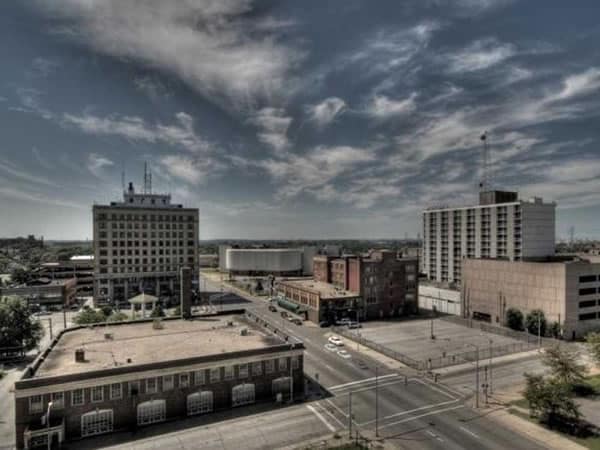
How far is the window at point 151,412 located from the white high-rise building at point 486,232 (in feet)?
375

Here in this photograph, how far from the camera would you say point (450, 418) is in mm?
43438

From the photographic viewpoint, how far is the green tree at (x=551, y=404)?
135ft

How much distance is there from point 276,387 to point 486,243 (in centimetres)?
11335

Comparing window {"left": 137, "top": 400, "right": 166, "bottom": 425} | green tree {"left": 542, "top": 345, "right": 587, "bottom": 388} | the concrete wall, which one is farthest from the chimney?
the concrete wall

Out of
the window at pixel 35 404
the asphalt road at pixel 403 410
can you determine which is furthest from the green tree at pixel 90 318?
the asphalt road at pixel 403 410

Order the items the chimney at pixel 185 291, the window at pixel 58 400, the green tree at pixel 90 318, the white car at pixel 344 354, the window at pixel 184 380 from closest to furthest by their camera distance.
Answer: the window at pixel 58 400
the window at pixel 184 380
the white car at pixel 344 354
the chimney at pixel 185 291
the green tree at pixel 90 318

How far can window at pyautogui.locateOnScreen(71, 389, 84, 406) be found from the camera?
3981 cm

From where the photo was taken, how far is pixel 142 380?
4266 centimetres

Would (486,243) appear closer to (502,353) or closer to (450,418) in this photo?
(502,353)

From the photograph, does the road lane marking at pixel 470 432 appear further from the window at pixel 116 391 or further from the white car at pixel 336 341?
the window at pixel 116 391

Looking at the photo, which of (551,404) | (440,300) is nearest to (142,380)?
(551,404)

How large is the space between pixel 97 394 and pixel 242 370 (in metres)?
16.6

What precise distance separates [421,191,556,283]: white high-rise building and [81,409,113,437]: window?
119671 mm

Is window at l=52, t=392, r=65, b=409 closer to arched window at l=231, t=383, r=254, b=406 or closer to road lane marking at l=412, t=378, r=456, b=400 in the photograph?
arched window at l=231, t=383, r=254, b=406
